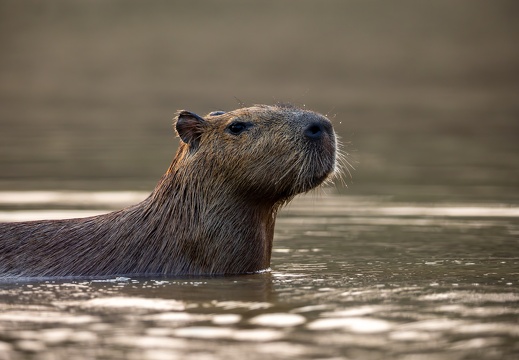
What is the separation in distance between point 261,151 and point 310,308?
6.38ft

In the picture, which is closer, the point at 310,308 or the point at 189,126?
the point at 310,308

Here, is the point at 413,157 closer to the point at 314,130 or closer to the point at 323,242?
the point at 323,242

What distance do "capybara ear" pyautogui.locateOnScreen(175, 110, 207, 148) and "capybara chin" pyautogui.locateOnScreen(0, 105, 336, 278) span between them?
13 cm

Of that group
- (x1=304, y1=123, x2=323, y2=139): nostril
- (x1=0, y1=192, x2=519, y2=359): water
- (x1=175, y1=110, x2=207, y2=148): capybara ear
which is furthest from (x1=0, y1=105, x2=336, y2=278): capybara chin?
(x1=0, y1=192, x2=519, y2=359): water

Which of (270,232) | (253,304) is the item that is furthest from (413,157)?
(253,304)

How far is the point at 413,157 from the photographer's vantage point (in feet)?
71.7

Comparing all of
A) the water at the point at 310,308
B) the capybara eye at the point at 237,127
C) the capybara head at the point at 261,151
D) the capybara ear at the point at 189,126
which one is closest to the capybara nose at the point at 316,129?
the capybara head at the point at 261,151

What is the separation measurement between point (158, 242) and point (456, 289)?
2.39 m

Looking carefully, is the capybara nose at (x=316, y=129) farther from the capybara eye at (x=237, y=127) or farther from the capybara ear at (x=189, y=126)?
the capybara ear at (x=189, y=126)

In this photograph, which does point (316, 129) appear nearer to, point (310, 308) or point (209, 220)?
point (209, 220)

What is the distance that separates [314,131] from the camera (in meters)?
9.12

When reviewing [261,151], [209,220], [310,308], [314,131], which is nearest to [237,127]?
[261,151]

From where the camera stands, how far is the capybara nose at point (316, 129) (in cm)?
906

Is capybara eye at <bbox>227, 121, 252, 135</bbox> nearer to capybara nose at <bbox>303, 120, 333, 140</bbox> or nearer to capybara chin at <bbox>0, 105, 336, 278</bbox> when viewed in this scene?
capybara chin at <bbox>0, 105, 336, 278</bbox>
